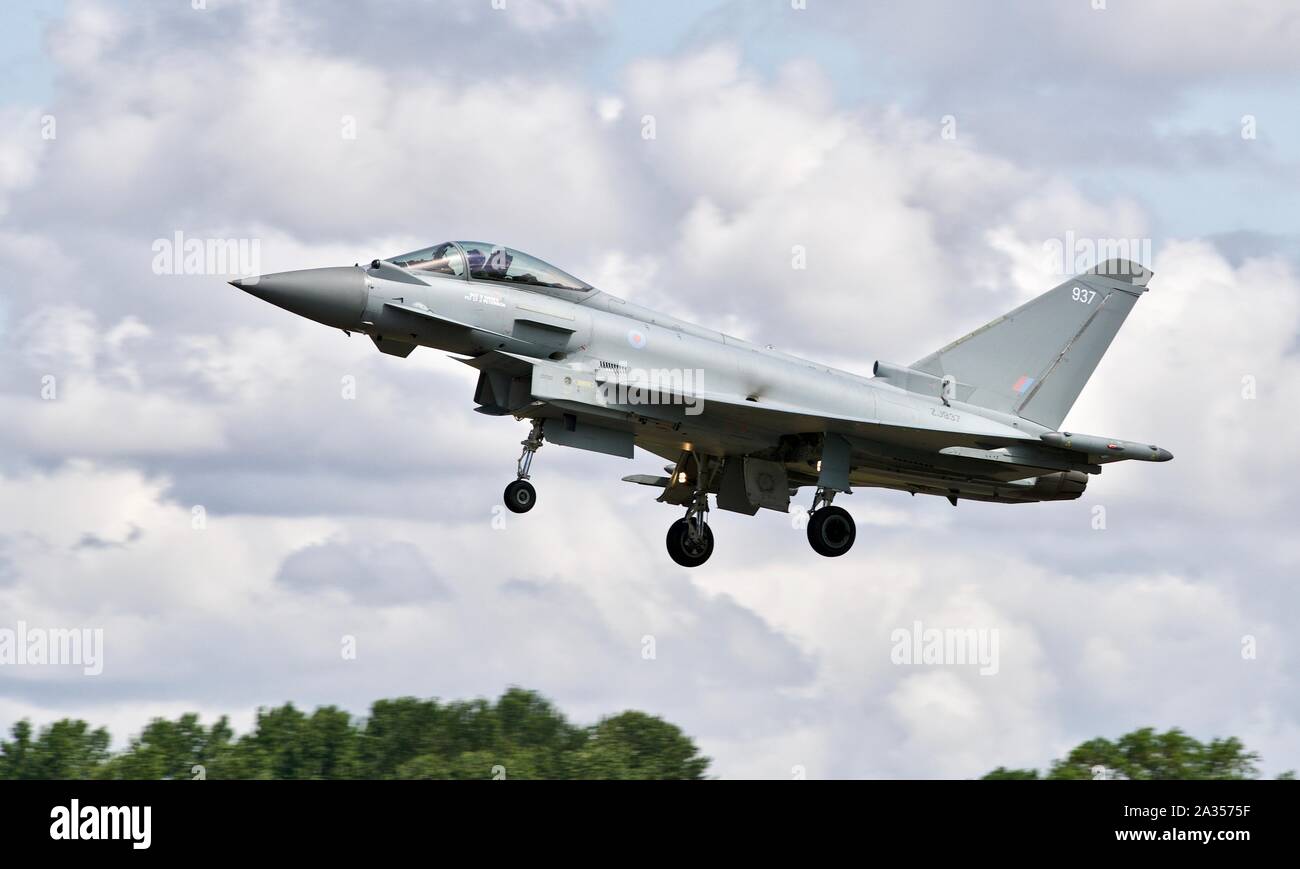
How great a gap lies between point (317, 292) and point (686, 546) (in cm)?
779

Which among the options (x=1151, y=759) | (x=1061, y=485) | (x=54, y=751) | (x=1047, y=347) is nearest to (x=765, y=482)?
(x=1061, y=485)

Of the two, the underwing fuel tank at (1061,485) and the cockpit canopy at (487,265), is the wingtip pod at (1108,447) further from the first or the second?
the cockpit canopy at (487,265)

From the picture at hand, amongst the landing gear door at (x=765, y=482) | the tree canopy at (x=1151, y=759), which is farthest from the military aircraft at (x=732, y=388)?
the tree canopy at (x=1151, y=759)

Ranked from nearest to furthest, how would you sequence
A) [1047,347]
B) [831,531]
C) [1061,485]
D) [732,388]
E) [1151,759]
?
[732,388]
[831,531]
[1061,485]
[1047,347]
[1151,759]

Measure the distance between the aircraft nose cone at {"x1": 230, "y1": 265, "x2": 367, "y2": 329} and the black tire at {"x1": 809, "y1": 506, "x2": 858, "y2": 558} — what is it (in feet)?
25.6

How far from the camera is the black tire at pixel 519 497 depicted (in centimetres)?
2220

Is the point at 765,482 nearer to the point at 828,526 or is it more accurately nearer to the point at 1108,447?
the point at 828,526

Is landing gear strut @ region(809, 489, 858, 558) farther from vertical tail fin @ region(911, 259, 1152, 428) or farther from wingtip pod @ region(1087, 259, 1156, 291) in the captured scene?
wingtip pod @ region(1087, 259, 1156, 291)

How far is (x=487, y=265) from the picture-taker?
910 inches
